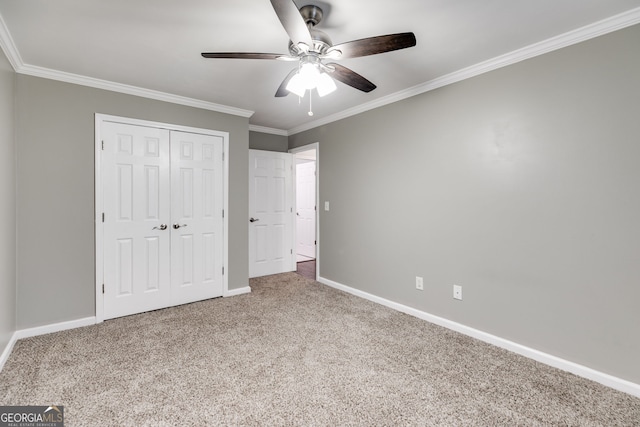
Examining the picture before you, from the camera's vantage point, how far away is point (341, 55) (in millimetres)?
1800

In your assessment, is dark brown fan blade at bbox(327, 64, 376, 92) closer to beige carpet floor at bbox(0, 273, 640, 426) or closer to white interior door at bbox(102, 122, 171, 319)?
beige carpet floor at bbox(0, 273, 640, 426)

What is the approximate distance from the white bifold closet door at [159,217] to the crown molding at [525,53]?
7.11 ft

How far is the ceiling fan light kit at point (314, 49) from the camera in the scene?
60.7 inches

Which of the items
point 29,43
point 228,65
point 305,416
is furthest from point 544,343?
point 29,43

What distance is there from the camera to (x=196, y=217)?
3541 mm

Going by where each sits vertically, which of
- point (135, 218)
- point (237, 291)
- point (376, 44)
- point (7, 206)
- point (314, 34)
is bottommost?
point (237, 291)

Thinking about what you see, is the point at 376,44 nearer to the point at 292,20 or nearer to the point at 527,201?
the point at 292,20

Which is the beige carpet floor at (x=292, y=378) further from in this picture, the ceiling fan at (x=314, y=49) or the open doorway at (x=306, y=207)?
the open doorway at (x=306, y=207)

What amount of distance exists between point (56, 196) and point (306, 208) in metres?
4.35

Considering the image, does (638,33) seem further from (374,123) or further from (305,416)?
(305,416)

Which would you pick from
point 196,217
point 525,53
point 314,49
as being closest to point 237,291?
point 196,217

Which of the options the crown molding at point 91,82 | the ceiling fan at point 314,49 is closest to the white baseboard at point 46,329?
the crown molding at point 91,82

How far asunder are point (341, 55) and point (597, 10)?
1.58 meters

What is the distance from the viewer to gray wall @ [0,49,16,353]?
2.19 meters
